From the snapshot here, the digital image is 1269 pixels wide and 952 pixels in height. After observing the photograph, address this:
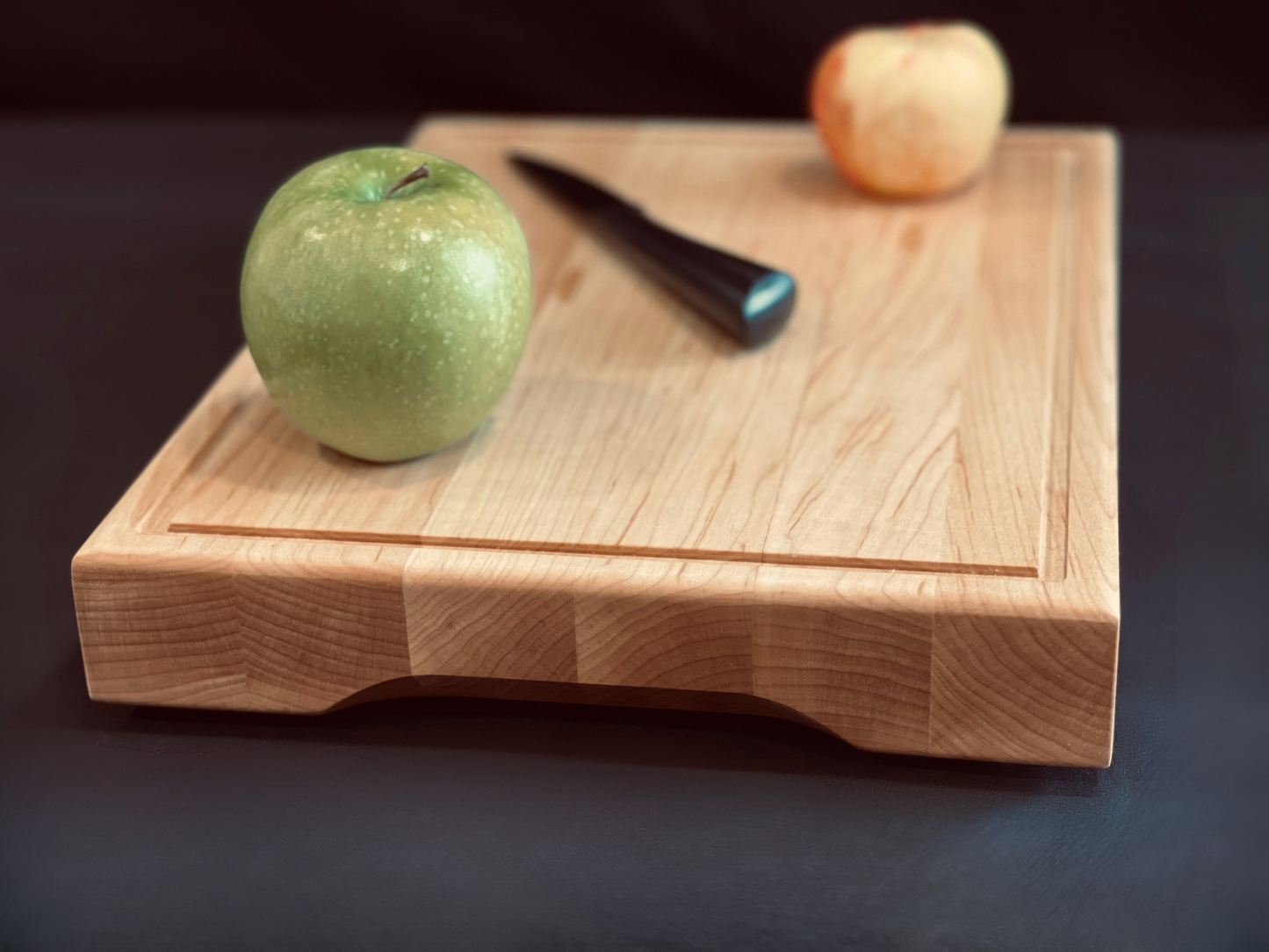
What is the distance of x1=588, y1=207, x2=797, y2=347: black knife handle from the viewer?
0.95 metres

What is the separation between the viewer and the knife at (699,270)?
0.96 meters

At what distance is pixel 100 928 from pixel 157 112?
1230mm

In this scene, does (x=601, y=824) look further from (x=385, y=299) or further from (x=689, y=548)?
(x=385, y=299)

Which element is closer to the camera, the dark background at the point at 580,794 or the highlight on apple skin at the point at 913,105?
the dark background at the point at 580,794

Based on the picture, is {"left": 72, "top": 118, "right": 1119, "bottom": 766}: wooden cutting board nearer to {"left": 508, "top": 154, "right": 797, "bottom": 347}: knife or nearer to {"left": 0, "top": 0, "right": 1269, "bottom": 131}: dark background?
{"left": 508, "top": 154, "right": 797, "bottom": 347}: knife

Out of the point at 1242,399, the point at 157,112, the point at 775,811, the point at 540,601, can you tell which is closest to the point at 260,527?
the point at 540,601

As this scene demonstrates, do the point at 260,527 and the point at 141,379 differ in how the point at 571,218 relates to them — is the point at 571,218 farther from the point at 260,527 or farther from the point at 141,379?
the point at 260,527

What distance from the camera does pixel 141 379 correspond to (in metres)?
1.15

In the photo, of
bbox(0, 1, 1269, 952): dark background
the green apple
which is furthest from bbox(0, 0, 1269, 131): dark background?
the green apple

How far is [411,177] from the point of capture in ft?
2.61

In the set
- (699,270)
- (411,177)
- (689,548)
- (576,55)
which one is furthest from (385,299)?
(576,55)

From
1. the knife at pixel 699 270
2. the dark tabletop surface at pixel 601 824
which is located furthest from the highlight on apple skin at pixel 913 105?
the dark tabletop surface at pixel 601 824

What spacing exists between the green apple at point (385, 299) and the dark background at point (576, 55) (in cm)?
83

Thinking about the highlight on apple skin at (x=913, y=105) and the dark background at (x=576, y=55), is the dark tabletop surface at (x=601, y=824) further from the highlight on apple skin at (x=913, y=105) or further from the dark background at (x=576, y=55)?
the dark background at (x=576, y=55)
